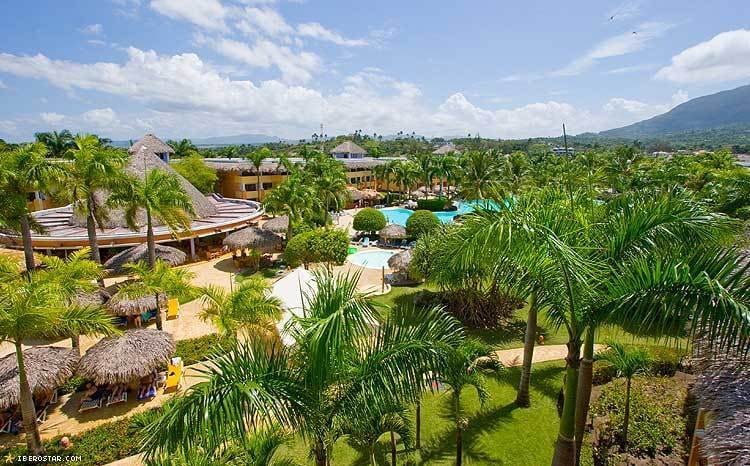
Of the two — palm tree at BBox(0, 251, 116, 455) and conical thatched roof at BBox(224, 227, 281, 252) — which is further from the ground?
palm tree at BBox(0, 251, 116, 455)

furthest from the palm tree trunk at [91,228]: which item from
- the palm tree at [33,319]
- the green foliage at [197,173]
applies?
the green foliage at [197,173]

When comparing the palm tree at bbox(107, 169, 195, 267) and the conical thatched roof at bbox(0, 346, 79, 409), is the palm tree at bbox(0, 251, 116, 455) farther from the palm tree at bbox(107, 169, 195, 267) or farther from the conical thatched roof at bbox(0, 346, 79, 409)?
the palm tree at bbox(107, 169, 195, 267)

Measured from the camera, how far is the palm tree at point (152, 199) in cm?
1780

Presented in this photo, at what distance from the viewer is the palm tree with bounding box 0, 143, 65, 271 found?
14719 mm

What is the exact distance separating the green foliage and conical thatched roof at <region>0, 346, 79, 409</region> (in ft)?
96.8

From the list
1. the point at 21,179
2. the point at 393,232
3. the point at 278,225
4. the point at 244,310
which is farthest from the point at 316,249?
the point at 21,179

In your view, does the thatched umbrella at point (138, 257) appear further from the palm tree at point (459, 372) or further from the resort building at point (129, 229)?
the palm tree at point (459, 372)

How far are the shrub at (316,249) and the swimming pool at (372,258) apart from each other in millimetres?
3727

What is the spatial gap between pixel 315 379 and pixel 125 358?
927 centimetres

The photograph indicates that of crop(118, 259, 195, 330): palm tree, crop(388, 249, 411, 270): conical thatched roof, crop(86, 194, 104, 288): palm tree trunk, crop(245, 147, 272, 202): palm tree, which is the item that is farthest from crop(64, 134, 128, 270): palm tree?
crop(245, 147, 272, 202): palm tree

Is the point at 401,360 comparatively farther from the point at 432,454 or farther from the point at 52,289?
the point at 52,289

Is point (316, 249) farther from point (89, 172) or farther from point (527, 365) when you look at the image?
point (527, 365)

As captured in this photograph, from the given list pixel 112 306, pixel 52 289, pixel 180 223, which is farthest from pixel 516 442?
pixel 180 223

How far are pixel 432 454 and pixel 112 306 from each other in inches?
525
